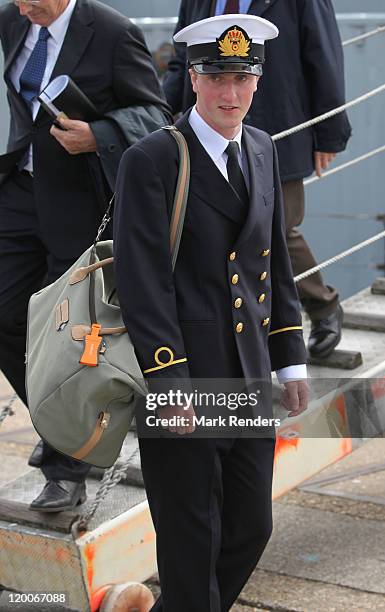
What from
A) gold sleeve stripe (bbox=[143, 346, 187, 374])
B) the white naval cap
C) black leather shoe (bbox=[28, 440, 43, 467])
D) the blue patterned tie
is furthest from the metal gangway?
the white naval cap

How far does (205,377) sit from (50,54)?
1614 mm

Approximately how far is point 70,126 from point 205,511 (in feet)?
5.01

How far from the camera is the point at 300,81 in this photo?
5.14 m

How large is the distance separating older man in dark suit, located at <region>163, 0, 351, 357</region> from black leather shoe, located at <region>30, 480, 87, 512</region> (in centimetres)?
137

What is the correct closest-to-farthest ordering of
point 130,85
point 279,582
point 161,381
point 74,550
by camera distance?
point 161,381, point 74,550, point 130,85, point 279,582

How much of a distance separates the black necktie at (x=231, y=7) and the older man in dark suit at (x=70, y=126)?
0.83 meters

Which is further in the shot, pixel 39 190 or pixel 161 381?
pixel 39 190

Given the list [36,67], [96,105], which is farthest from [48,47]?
[96,105]

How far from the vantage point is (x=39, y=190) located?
4.37 metres

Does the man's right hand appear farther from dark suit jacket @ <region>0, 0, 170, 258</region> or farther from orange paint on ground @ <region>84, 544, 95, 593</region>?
→ dark suit jacket @ <region>0, 0, 170, 258</region>

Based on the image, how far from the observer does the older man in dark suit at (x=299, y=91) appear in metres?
5.04

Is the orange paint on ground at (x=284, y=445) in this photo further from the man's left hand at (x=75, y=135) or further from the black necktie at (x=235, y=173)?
the black necktie at (x=235, y=173)

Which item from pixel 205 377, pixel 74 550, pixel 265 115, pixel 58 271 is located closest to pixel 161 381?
pixel 205 377

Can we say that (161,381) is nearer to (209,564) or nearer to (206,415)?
(206,415)
